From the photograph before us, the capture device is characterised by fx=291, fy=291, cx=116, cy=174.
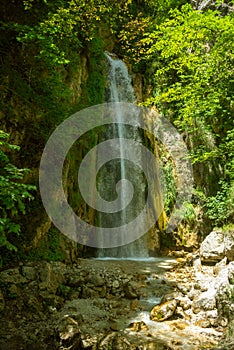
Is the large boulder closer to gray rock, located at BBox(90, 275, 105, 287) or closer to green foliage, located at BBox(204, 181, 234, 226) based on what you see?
green foliage, located at BBox(204, 181, 234, 226)

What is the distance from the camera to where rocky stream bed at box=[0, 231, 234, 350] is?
171 inches

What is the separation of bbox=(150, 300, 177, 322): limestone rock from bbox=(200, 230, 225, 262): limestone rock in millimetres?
2610

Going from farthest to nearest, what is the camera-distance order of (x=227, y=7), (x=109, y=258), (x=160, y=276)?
(x=227, y=7), (x=109, y=258), (x=160, y=276)

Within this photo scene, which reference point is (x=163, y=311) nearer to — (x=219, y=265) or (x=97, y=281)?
(x=97, y=281)

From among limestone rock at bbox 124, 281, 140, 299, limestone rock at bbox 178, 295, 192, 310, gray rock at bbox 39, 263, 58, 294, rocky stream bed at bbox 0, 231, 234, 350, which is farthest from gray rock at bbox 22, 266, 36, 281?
limestone rock at bbox 178, 295, 192, 310

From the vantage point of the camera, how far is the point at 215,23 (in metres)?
7.96

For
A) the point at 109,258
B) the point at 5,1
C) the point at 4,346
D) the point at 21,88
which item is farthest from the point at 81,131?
the point at 4,346

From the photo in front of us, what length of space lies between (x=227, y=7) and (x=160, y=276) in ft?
34.4

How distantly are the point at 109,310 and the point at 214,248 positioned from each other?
11.9 ft

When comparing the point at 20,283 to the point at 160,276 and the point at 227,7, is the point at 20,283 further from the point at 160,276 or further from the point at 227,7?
the point at 227,7

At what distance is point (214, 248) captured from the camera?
309 inches

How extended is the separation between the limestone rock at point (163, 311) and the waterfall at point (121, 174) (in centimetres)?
442

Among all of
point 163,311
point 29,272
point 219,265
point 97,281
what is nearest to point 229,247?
point 219,265

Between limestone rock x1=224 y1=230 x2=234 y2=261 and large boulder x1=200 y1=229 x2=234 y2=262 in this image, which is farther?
large boulder x1=200 y1=229 x2=234 y2=262
